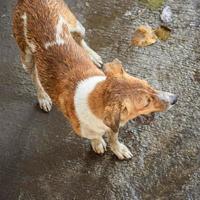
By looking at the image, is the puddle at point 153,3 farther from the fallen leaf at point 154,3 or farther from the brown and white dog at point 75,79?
the brown and white dog at point 75,79

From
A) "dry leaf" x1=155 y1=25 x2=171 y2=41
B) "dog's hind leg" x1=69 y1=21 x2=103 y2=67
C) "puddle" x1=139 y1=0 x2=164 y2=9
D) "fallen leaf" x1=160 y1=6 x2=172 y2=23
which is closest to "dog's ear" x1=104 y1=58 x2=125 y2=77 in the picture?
"dog's hind leg" x1=69 y1=21 x2=103 y2=67

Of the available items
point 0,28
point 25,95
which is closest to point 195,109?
point 25,95

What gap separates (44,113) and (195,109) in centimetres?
165

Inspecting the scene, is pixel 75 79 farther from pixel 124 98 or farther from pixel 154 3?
pixel 154 3

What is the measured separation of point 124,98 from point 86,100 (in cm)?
41

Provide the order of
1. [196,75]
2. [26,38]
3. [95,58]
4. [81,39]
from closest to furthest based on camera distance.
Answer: [26,38] < [81,39] < [196,75] < [95,58]

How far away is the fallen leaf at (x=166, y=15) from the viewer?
568cm

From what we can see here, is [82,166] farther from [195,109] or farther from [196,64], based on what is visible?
[196,64]

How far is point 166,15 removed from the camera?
5703 mm

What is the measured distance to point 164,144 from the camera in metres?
4.88

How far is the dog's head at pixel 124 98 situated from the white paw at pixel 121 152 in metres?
0.80

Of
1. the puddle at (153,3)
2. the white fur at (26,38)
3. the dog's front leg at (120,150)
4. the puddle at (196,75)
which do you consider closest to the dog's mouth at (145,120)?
the dog's front leg at (120,150)

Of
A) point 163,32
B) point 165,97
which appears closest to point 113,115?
point 165,97

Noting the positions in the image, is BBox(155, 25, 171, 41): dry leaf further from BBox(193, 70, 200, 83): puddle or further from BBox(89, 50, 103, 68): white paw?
BBox(89, 50, 103, 68): white paw
